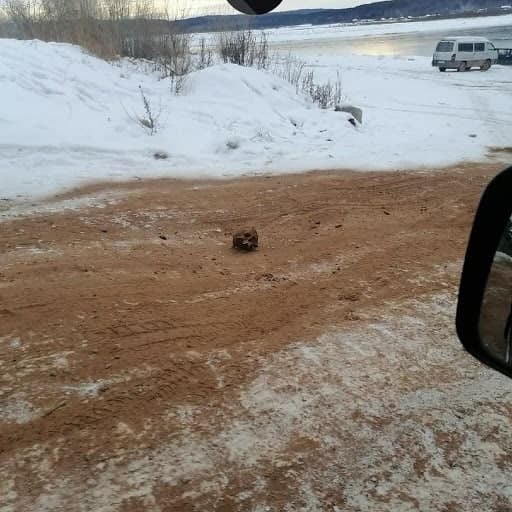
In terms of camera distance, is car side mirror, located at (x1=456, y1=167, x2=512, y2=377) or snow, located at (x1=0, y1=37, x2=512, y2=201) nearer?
car side mirror, located at (x1=456, y1=167, x2=512, y2=377)

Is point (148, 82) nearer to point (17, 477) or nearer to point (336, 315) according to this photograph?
point (336, 315)

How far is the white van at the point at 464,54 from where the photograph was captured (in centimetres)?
2778

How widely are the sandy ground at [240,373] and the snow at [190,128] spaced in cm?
237

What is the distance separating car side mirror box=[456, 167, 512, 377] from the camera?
4.93ft

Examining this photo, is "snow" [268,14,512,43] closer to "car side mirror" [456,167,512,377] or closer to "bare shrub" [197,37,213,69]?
"bare shrub" [197,37,213,69]

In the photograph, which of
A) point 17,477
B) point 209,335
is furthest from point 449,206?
point 17,477

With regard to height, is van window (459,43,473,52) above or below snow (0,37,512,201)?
above

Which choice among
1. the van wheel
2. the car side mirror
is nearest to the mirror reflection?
the car side mirror

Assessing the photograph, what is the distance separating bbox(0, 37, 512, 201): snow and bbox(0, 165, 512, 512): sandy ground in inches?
93.4

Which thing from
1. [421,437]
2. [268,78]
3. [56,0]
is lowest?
[421,437]

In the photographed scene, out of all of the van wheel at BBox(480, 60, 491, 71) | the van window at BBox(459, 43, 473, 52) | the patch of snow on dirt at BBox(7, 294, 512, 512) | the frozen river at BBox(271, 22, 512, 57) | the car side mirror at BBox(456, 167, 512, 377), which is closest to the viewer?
the car side mirror at BBox(456, 167, 512, 377)

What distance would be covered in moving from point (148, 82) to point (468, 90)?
476 inches

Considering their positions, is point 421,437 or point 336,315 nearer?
point 421,437

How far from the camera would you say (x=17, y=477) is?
8.39ft
